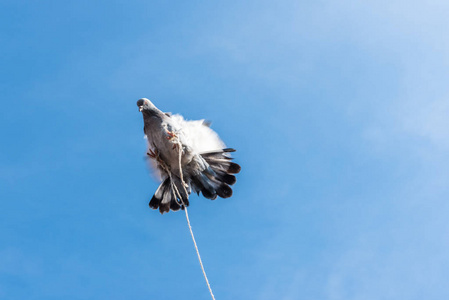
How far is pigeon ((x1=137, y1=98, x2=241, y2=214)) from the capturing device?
21.6 ft

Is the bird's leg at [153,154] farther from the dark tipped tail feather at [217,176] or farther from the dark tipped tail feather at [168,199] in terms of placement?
the dark tipped tail feather at [217,176]

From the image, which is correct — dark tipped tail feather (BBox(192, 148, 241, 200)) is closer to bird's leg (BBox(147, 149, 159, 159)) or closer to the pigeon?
the pigeon

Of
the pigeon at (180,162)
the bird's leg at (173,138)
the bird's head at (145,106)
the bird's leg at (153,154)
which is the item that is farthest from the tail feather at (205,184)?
the bird's head at (145,106)

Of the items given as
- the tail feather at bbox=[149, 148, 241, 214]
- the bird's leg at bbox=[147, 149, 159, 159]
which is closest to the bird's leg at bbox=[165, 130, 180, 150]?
the bird's leg at bbox=[147, 149, 159, 159]

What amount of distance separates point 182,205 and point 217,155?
0.81 metres

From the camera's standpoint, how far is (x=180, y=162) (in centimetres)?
653

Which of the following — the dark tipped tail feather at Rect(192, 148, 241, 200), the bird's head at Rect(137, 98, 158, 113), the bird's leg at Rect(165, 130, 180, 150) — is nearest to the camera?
the bird's leg at Rect(165, 130, 180, 150)

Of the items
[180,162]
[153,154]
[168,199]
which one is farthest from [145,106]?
[168,199]

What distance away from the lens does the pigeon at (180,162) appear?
6574 mm

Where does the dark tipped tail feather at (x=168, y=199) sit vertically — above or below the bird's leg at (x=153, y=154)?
below

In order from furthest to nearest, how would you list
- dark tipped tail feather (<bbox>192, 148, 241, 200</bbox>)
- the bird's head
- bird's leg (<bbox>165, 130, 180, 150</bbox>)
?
the bird's head → dark tipped tail feather (<bbox>192, 148, 241, 200</bbox>) → bird's leg (<bbox>165, 130, 180, 150</bbox>)

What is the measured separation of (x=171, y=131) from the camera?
6.59m

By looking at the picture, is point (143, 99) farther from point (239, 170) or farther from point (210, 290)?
point (210, 290)

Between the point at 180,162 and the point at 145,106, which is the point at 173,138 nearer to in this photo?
the point at 180,162
